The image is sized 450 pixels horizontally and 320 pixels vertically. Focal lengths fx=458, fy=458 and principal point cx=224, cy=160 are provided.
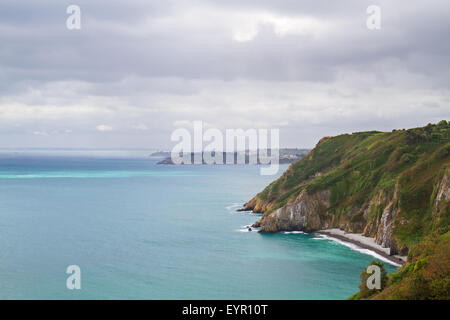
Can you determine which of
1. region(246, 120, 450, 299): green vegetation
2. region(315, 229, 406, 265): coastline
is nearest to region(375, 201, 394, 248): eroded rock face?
region(246, 120, 450, 299): green vegetation

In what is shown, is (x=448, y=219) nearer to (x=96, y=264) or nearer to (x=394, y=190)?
(x=394, y=190)

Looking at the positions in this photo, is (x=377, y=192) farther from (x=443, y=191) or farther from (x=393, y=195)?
(x=443, y=191)

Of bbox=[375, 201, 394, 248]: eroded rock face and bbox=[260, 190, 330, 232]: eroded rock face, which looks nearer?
bbox=[375, 201, 394, 248]: eroded rock face

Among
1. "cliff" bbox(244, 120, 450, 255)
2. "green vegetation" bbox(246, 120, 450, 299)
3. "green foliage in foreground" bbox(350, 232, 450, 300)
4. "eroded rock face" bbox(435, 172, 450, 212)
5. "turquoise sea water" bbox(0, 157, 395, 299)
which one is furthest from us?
"cliff" bbox(244, 120, 450, 255)

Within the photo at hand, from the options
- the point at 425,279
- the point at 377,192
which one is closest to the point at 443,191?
the point at 377,192

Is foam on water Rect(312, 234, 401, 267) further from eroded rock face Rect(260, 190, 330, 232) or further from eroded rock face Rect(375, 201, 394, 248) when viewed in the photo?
eroded rock face Rect(260, 190, 330, 232)
